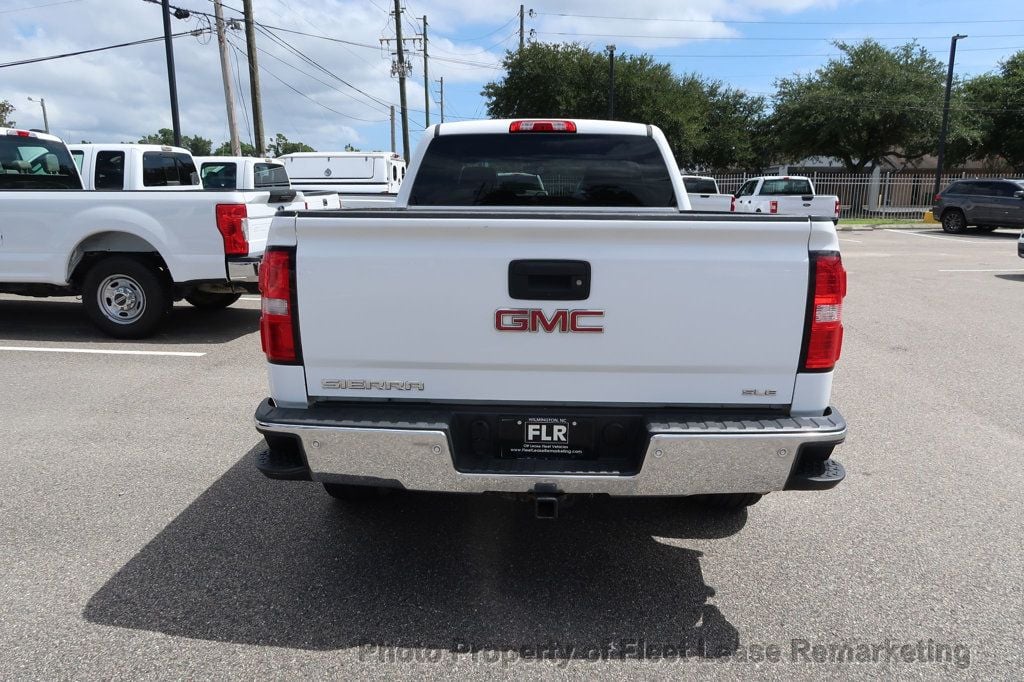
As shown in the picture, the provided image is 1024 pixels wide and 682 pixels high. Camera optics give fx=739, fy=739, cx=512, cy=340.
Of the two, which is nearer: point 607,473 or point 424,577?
point 607,473

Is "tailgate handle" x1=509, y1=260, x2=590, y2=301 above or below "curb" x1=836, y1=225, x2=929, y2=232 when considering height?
above

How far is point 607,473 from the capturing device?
2775 millimetres

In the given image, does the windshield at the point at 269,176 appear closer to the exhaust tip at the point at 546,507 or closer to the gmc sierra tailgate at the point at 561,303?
the gmc sierra tailgate at the point at 561,303

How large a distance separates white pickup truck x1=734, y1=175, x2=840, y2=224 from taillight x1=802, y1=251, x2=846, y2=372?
805 inches

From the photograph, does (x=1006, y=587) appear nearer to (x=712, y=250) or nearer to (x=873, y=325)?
(x=712, y=250)

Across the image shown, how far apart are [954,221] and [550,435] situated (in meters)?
25.4

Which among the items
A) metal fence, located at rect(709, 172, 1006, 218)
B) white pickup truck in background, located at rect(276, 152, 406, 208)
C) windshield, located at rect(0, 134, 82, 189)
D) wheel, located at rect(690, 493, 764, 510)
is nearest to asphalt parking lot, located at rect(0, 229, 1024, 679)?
wheel, located at rect(690, 493, 764, 510)

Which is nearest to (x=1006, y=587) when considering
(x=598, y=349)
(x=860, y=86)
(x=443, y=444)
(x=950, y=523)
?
(x=950, y=523)

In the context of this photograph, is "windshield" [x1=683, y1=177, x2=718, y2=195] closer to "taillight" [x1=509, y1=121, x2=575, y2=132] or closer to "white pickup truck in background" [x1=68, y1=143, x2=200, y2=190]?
"white pickup truck in background" [x1=68, y1=143, x2=200, y2=190]

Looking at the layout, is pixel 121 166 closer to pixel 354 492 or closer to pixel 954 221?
pixel 354 492

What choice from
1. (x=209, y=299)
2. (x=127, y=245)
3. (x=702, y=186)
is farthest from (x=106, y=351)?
(x=702, y=186)

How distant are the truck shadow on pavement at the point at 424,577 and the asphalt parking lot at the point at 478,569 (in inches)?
0.5

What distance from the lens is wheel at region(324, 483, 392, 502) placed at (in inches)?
149

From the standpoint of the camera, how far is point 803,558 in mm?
3494
